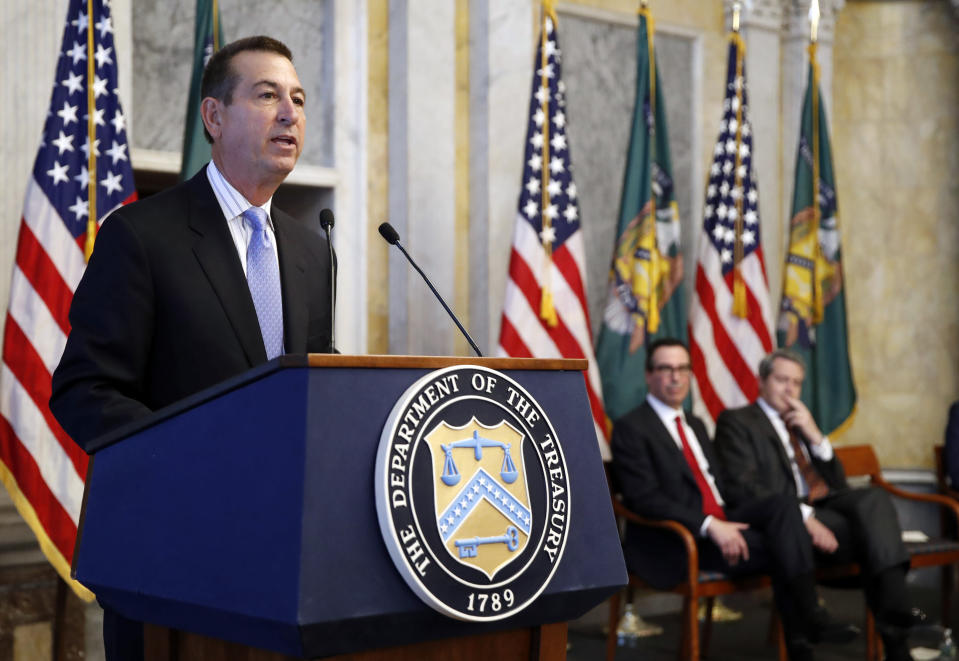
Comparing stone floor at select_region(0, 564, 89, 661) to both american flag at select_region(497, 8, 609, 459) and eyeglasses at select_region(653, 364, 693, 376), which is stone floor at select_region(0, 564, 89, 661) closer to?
american flag at select_region(497, 8, 609, 459)

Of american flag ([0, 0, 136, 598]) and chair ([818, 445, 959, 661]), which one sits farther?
chair ([818, 445, 959, 661])

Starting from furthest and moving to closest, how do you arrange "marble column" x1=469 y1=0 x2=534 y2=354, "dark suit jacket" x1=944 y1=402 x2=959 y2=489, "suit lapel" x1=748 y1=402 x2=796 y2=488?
"dark suit jacket" x1=944 y1=402 x2=959 y2=489 → "marble column" x1=469 y1=0 x2=534 y2=354 → "suit lapel" x1=748 y1=402 x2=796 y2=488

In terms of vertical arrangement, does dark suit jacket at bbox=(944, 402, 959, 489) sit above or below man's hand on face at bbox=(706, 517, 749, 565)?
above

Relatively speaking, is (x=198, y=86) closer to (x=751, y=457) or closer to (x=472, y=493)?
(x=751, y=457)

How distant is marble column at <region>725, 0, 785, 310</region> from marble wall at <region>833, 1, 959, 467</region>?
990 millimetres

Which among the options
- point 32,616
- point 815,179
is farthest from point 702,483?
point 32,616

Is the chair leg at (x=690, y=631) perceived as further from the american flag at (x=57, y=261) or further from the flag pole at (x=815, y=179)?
the flag pole at (x=815, y=179)

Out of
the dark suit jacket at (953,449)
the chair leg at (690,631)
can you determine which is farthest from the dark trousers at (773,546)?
the dark suit jacket at (953,449)

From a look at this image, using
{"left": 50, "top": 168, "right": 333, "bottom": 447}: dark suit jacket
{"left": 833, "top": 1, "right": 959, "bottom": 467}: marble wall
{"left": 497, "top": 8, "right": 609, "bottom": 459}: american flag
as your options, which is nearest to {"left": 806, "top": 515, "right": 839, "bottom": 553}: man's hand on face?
{"left": 497, "top": 8, "right": 609, "bottom": 459}: american flag

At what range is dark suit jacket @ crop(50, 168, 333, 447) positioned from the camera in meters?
1.90

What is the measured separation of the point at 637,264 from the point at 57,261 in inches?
122

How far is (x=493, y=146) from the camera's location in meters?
6.02

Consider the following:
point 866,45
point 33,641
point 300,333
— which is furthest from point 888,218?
point 300,333

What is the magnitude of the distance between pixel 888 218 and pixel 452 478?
289 inches
